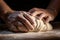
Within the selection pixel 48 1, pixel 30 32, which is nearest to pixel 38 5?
pixel 48 1

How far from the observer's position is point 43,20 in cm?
87

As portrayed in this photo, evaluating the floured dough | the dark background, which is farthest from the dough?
the dark background

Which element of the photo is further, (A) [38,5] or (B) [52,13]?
(A) [38,5]

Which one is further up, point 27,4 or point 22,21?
point 27,4

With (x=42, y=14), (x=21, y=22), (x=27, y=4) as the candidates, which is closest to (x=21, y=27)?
(x=21, y=22)

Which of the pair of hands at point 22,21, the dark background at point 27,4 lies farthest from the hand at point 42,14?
the dark background at point 27,4

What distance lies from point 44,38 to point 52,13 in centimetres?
32

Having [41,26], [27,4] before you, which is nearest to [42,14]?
[41,26]

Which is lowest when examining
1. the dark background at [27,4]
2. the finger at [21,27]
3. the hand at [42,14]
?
the finger at [21,27]

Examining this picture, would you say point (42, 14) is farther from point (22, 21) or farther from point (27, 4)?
point (27, 4)

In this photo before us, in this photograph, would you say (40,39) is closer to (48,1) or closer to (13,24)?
(13,24)

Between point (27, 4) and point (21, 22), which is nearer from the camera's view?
point (21, 22)

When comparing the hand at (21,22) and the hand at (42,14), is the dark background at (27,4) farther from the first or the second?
the hand at (21,22)

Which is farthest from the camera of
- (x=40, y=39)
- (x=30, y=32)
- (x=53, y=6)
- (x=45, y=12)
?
(x=53, y=6)
